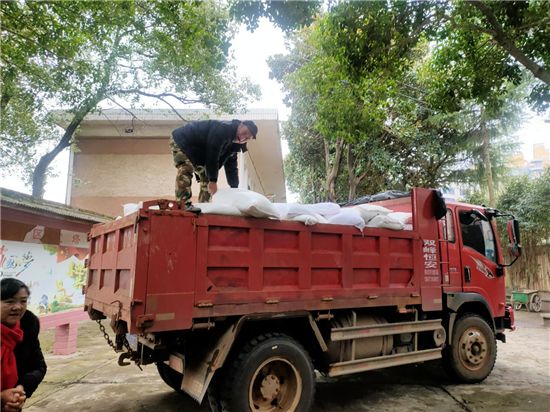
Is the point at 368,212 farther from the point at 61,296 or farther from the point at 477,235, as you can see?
the point at 61,296

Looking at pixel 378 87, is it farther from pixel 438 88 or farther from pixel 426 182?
pixel 426 182

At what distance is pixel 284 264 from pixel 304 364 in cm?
98

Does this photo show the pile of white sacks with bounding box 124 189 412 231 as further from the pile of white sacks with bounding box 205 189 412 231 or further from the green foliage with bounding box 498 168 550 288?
the green foliage with bounding box 498 168 550 288

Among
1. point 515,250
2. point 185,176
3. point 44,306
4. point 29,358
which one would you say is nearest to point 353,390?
point 515,250

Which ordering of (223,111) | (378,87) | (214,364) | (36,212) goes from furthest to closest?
(223,111), (378,87), (36,212), (214,364)

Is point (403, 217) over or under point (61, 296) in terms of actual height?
over

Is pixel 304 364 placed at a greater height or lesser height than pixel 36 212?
lesser

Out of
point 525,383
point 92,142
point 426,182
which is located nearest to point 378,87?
point 525,383

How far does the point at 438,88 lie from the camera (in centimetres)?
741

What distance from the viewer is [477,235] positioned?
5.31 m

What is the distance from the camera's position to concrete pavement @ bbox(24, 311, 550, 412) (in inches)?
159

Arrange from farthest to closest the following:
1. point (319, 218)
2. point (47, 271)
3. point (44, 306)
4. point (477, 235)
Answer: point (47, 271)
point (44, 306)
point (477, 235)
point (319, 218)

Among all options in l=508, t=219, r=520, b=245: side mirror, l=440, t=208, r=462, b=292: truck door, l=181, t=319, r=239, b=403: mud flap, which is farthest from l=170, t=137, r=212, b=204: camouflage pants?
l=508, t=219, r=520, b=245: side mirror

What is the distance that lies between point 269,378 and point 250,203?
1637 mm
